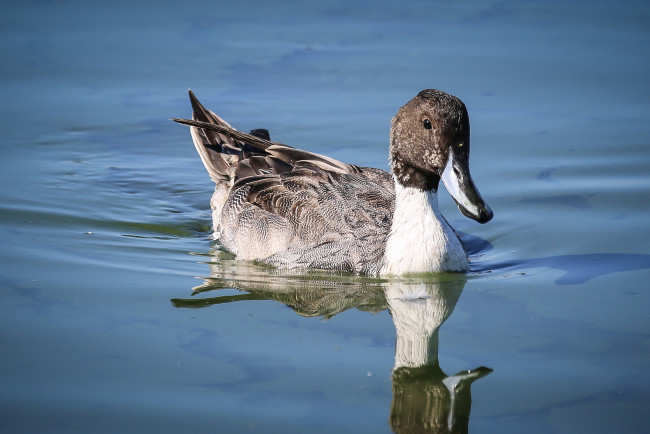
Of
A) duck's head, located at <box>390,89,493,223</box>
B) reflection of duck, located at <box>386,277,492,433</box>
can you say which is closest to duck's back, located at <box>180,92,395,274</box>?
reflection of duck, located at <box>386,277,492,433</box>

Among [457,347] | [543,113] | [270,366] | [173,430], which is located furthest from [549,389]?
[543,113]

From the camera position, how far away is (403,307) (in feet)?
25.0

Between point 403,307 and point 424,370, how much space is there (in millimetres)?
1123

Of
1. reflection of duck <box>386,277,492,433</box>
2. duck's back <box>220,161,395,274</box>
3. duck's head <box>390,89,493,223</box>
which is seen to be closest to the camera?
reflection of duck <box>386,277,492,433</box>

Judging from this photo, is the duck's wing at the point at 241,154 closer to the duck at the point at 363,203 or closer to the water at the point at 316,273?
the duck at the point at 363,203

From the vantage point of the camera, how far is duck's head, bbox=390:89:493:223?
24.5ft

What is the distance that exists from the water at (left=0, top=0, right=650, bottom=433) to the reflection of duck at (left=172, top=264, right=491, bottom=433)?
0.08ft

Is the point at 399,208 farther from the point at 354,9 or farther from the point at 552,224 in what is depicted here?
the point at 354,9

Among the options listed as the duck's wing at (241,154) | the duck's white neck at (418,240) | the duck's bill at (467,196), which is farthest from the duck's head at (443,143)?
the duck's wing at (241,154)

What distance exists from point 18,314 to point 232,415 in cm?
231

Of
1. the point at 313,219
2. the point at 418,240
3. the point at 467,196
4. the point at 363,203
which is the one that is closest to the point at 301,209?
the point at 313,219

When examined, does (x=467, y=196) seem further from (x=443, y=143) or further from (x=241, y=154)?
(x=241, y=154)

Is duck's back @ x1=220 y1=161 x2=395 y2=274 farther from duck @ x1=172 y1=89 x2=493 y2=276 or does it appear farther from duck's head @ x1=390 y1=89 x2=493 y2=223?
duck's head @ x1=390 y1=89 x2=493 y2=223

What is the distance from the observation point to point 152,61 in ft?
44.9
